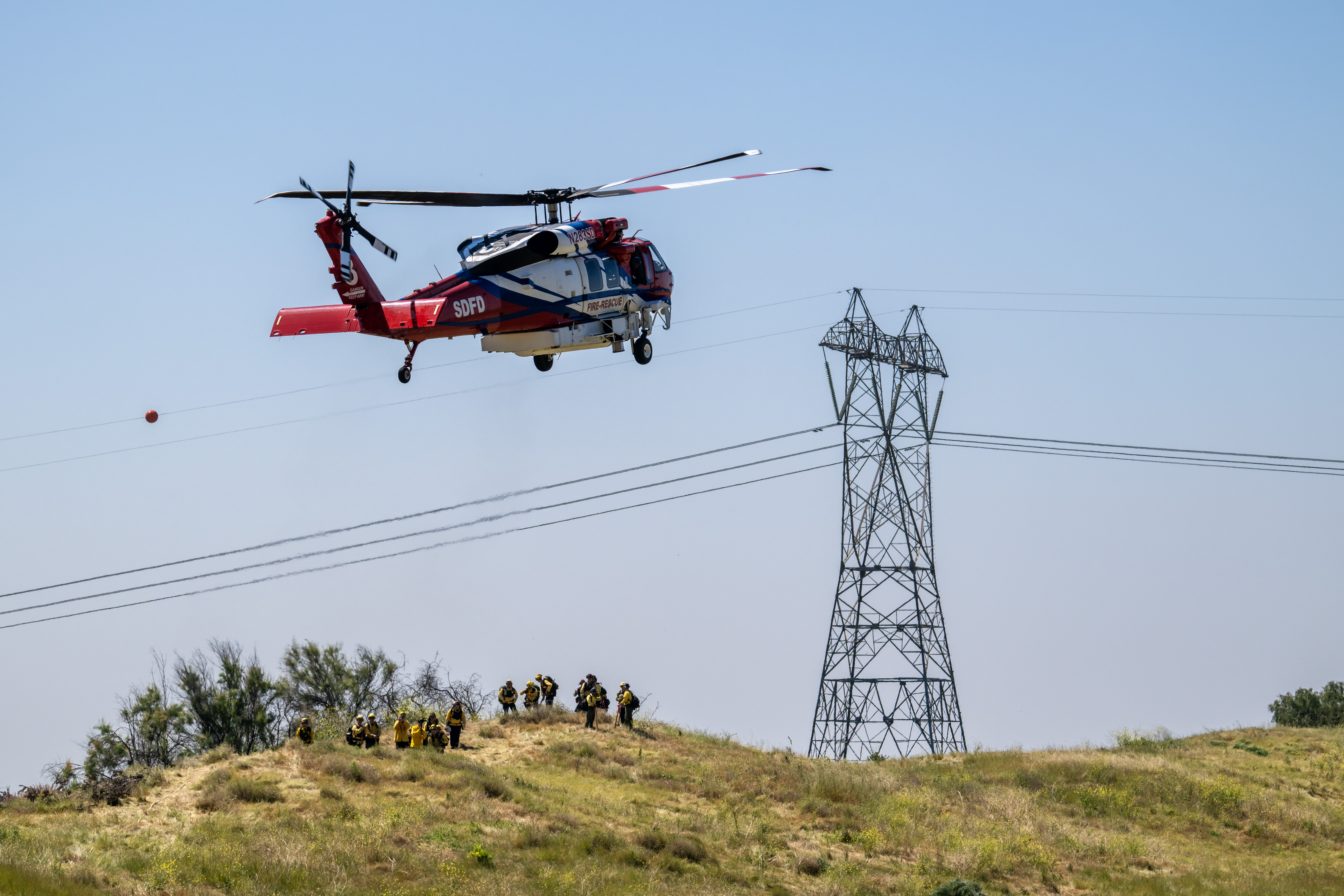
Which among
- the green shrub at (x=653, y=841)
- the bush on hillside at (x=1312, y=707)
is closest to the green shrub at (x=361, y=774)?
the green shrub at (x=653, y=841)

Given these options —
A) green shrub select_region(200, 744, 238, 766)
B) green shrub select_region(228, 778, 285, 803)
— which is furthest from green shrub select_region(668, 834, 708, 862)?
green shrub select_region(200, 744, 238, 766)

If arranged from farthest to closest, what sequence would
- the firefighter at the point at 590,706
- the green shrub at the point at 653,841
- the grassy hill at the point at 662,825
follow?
the firefighter at the point at 590,706
the green shrub at the point at 653,841
the grassy hill at the point at 662,825

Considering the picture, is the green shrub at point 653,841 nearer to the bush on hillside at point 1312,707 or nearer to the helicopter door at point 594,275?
the helicopter door at point 594,275

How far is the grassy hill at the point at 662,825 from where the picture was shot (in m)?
25.6

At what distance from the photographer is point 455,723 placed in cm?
3594

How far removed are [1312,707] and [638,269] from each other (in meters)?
49.2

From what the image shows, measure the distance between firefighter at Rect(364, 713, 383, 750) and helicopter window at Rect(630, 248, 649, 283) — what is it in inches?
524

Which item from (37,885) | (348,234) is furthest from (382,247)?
(37,885)

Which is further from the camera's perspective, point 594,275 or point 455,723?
point 455,723

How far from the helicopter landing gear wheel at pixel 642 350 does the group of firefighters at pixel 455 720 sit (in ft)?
33.6

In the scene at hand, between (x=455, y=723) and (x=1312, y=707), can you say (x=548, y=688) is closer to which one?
(x=455, y=723)

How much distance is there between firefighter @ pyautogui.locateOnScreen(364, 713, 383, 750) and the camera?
1368 inches

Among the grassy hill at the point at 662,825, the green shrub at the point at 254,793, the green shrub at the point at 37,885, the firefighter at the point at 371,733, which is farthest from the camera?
the firefighter at the point at 371,733

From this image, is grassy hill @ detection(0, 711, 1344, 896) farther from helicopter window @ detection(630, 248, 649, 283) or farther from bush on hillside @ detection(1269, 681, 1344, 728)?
bush on hillside @ detection(1269, 681, 1344, 728)
